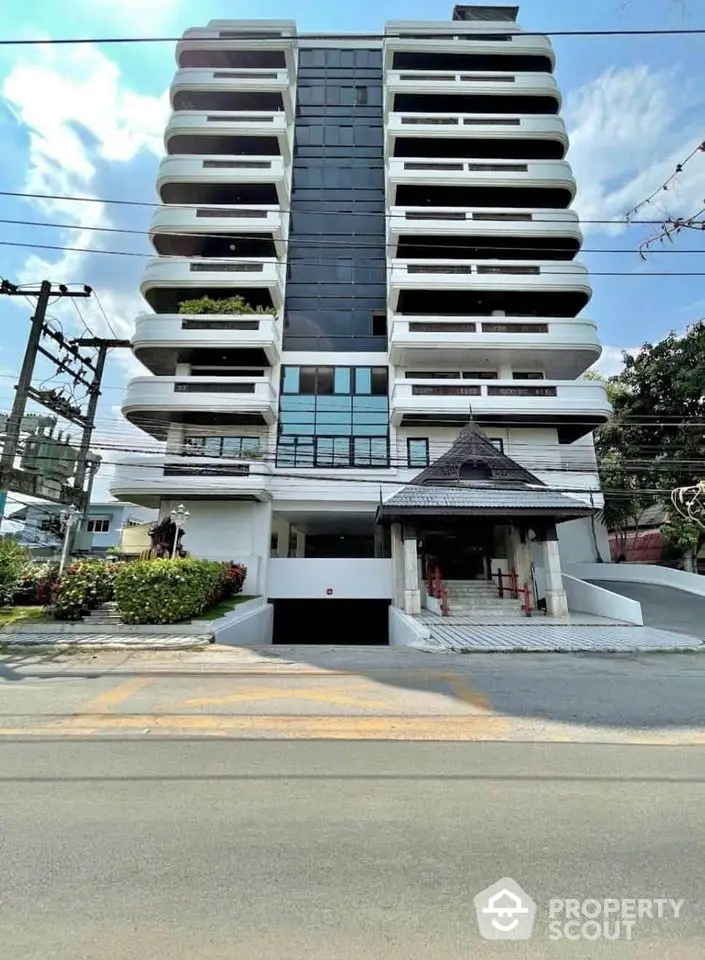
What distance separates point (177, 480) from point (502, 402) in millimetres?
14783

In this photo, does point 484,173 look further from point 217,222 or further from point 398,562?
point 398,562

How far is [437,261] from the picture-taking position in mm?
23641

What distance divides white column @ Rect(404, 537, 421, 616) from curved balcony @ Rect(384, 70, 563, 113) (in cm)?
2752

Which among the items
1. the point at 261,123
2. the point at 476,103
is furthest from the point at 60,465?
the point at 476,103

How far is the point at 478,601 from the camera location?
16344mm

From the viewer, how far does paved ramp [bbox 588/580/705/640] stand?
13.2 m

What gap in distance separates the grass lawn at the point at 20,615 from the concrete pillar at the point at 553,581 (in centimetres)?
1545

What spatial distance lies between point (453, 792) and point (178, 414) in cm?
2094

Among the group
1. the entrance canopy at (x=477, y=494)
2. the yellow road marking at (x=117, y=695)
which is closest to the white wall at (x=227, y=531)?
the entrance canopy at (x=477, y=494)

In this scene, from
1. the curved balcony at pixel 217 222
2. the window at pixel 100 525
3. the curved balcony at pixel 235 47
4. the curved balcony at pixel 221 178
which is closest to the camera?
the curved balcony at pixel 217 222

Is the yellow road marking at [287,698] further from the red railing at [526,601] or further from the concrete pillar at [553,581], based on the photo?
the concrete pillar at [553,581]

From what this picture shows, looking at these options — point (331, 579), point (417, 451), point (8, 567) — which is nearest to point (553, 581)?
point (331, 579)

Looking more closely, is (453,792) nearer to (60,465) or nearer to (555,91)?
(60,465)

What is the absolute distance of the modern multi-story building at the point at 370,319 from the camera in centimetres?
1961
